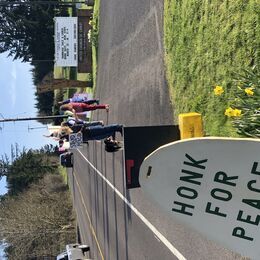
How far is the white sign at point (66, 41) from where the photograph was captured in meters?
26.2

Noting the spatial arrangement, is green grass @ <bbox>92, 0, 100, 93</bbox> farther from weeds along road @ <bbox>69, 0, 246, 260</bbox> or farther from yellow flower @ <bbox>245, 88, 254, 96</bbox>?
yellow flower @ <bbox>245, 88, 254, 96</bbox>

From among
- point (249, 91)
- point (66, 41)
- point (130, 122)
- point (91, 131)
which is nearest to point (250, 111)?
point (249, 91)

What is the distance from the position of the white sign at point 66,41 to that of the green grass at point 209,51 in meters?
14.3

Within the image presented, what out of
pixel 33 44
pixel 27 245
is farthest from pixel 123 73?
pixel 33 44

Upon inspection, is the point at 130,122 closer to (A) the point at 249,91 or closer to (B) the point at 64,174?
(A) the point at 249,91

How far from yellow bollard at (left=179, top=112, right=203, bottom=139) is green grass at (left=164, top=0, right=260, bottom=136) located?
191 mm

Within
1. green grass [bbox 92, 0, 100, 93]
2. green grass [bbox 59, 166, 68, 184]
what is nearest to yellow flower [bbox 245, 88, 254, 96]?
green grass [bbox 92, 0, 100, 93]

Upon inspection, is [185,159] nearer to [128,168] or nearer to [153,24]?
[128,168]

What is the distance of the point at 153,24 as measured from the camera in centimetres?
1434

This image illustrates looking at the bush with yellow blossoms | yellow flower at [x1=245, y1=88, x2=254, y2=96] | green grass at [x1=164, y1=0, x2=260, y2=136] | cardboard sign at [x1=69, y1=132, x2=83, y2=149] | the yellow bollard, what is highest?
green grass at [x1=164, y1=0, x2=260, y2=136]

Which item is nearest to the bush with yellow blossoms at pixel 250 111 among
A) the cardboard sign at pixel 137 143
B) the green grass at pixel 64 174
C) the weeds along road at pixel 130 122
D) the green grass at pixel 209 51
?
the green grass at pixel 209 51

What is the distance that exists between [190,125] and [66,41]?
58.3ft

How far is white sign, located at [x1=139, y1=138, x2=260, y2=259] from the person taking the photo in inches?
90.8

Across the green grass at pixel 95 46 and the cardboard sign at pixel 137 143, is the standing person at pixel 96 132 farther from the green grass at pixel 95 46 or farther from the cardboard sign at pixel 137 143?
the green grass at pixel 95 46
